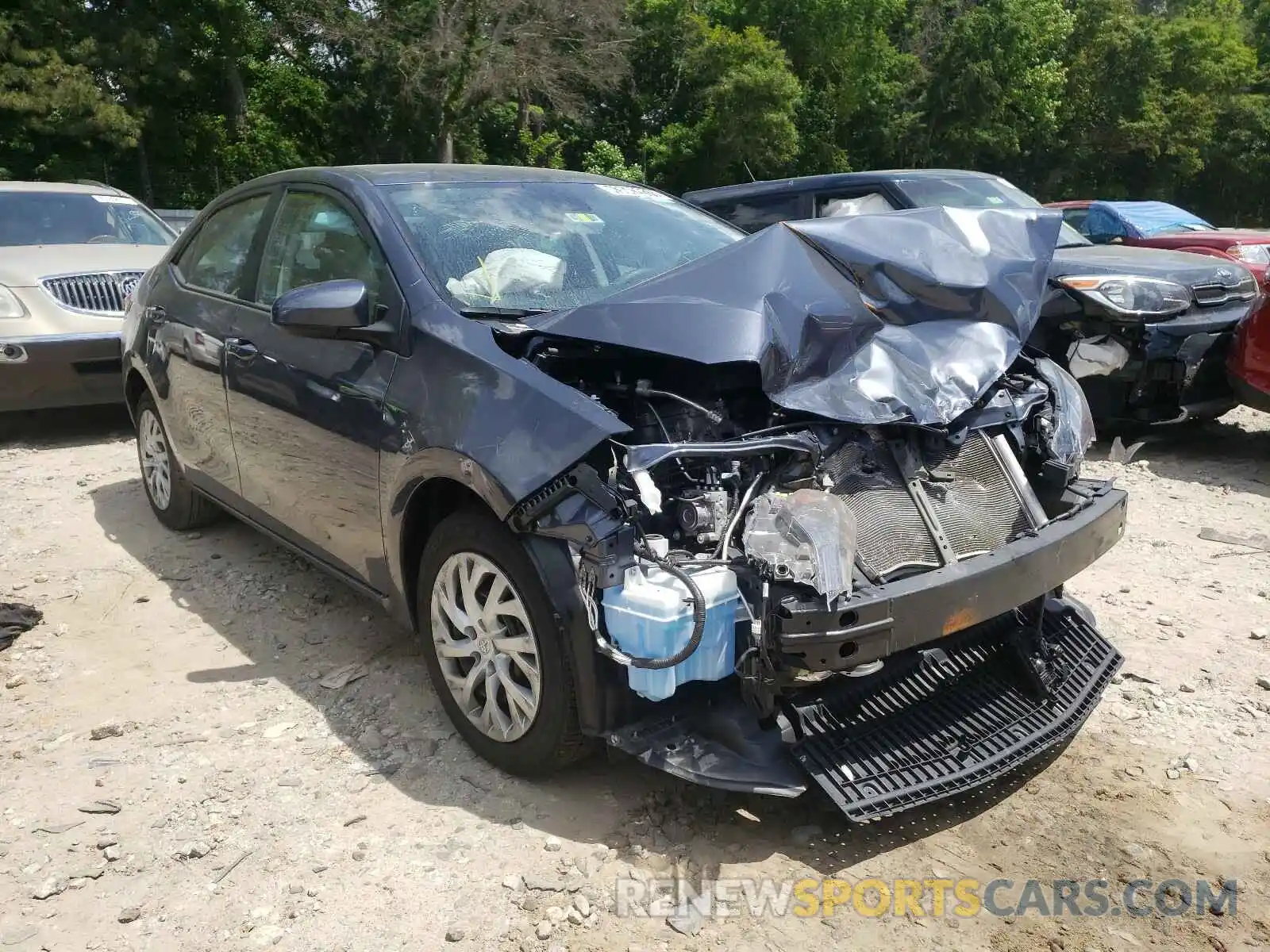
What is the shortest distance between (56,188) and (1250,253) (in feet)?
39.2

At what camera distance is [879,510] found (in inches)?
111

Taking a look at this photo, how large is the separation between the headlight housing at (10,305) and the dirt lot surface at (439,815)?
3430 millimetres

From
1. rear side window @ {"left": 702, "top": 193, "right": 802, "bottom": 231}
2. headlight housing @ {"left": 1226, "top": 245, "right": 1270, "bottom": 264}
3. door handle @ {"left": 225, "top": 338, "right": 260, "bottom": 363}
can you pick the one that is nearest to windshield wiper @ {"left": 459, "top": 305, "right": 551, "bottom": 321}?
door handle @ {"left": 225, "top": 338, "right": 260, "bottom": 363}

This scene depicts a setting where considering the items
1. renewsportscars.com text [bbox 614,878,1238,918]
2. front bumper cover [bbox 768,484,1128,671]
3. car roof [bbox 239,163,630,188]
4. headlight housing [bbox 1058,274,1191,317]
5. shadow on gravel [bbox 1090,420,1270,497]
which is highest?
car roof [bbox 239,163,630,188]

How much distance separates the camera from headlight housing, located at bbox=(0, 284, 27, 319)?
6848 millimetres

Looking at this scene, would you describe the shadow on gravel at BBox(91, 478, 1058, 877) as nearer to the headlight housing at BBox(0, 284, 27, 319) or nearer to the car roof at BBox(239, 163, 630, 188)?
the car roof at BBox(239, 163, 630, 188)

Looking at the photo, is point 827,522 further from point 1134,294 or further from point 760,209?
point 760,209

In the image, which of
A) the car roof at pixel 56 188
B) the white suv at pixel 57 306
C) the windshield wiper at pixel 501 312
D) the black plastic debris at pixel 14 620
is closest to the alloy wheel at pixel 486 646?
the windshield wiper at pixel 501 312

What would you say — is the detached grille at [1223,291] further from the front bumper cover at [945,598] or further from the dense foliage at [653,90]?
the dense foliage at [653,90]

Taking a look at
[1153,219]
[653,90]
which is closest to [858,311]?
[1153,219]

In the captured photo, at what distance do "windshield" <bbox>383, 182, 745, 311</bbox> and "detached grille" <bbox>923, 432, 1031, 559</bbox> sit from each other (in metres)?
1.25

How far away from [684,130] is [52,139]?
1639 centimetres

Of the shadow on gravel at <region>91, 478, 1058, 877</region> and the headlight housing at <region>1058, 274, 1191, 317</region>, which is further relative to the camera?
the headlight housing at <region>1058, 274, 1191, 317</region>

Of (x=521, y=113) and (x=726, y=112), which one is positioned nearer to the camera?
(x=521, y=113)
